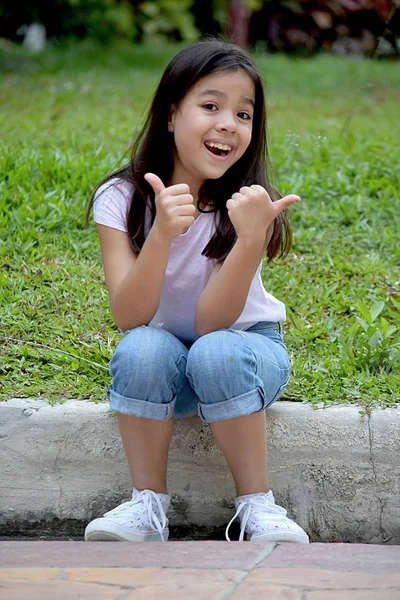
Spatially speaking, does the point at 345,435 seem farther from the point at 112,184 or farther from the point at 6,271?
the point at 6,271

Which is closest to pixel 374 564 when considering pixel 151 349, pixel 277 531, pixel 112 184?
pixel 277 531

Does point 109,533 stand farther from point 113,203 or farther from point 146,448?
point 113,203

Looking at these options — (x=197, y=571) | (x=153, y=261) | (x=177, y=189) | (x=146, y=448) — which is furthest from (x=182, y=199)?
(x=197, y=571)

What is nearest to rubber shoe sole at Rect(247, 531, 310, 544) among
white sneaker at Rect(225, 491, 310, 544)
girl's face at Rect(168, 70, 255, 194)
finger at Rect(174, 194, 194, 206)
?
white sneaker at Rect(225, 491, 310, 544)

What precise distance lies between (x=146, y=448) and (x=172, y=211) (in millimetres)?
604

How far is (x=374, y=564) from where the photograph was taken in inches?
86.1

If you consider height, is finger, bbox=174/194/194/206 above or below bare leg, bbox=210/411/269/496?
above

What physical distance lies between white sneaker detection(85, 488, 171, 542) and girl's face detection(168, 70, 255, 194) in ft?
2.84

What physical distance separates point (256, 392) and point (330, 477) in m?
0.44

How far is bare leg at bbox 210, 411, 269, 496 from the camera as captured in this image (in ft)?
7.91

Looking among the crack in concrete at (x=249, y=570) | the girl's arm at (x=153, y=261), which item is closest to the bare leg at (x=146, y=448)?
the girl's arm at (x=153, y=261)

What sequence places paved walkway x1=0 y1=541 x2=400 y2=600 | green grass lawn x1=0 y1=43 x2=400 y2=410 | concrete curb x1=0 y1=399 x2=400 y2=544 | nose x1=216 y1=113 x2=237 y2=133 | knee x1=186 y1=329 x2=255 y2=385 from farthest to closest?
green grass lawn x1=0 y1=43 x2=400 y2=410
concrete curb x1=0 y1=399 x2=400 y2=544
nose x1=216 y1=113 x2=237 y2=133
knee x1=186 y1=329 x2=255 y2=385
paved walkway x1=0 y1=541 x2=400 y2=600

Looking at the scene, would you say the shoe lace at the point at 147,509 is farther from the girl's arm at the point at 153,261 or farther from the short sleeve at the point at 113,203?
the short sleeve at the point at 113,203

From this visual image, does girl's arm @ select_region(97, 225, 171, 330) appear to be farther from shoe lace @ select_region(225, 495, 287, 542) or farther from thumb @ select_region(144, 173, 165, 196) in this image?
shoe lace @ select_region(225, 495, 287, 542)
